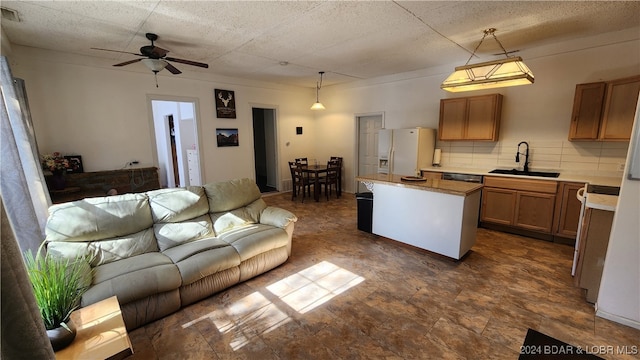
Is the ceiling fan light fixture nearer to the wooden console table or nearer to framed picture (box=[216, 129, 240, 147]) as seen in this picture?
framed picture (box=[216, 129, 240, 147])

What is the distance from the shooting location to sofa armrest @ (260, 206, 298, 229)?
10.2 ft

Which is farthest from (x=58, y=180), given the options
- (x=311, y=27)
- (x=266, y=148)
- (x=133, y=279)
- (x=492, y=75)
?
(x=492, y=75)

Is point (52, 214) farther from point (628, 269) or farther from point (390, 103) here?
point (390, 103)

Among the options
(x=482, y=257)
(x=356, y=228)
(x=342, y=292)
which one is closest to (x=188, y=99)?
(x=356, y=228)

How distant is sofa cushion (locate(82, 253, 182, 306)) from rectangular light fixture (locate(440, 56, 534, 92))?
339 centimetres

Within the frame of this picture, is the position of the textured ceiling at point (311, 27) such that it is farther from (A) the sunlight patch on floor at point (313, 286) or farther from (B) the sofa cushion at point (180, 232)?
(A) the sunlight patch on floor at point (313, 286)

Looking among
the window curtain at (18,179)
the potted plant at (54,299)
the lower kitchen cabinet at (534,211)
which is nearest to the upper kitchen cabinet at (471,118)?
the lower kitchen cabinet at (534,211)

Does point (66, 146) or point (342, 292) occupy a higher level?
point (66, 146)

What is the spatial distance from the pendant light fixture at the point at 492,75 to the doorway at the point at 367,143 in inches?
120

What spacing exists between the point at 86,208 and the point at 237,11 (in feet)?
7.66

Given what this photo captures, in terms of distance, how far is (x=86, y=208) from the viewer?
2418mm

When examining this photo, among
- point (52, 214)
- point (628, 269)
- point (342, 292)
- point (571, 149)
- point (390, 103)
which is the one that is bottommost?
point (342, 292)

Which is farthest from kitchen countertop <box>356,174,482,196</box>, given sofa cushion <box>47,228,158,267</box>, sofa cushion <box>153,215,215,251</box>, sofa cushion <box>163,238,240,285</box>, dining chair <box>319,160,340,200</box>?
sofa cushion <box>47,228,158,267</box>

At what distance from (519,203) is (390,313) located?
278 centimetres
